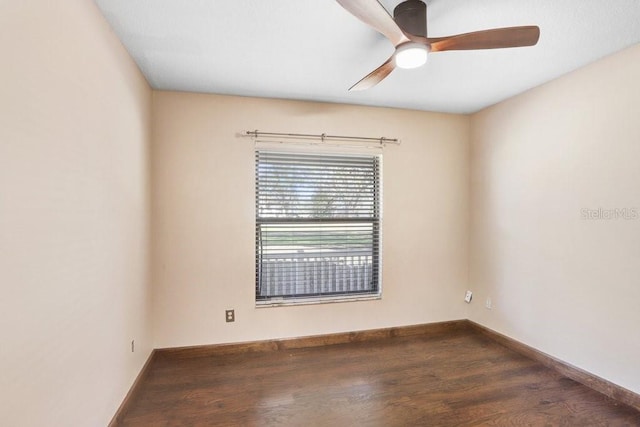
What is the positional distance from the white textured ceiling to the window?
0.69m

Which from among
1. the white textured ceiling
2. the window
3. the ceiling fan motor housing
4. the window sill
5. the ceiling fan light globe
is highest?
the white textured ceiling

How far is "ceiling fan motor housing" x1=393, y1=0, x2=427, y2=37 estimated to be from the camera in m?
1.60

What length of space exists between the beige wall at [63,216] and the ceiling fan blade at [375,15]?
116cm

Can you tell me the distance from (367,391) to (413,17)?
242 cm

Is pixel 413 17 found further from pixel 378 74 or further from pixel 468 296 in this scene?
pixel 468 296

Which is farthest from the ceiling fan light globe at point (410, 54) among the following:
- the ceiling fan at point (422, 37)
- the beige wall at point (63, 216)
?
the beige wall at point (63, 216)

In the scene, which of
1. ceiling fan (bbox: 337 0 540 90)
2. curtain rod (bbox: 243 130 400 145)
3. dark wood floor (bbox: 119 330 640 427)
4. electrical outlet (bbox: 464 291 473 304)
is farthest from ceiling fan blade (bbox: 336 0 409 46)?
electrical outlet (bbox: 464 291 473 304)

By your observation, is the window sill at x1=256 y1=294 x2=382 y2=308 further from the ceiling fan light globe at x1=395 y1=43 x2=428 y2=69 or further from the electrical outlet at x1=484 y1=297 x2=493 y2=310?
the ceiling fan light globe at x1=395 y1=43 x2=428 y2=69

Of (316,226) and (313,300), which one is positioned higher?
(316,226)

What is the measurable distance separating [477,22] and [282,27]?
1.13m

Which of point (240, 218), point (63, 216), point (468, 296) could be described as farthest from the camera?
point (468, 296)

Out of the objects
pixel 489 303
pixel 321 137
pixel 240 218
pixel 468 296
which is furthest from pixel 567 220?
pixel 240 218

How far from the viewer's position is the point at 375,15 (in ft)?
4.41

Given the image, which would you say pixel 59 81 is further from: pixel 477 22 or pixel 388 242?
pixel 388 242
